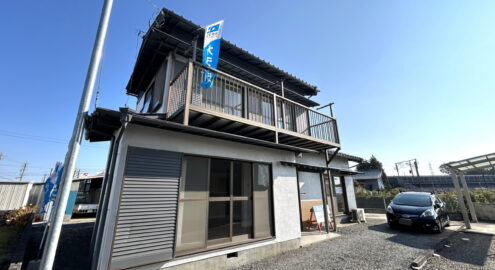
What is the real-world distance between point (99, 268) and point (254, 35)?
7.54 metres

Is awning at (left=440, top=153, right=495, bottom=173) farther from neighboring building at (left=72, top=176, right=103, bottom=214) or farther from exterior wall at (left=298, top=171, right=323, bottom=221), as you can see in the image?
neighboring building at (left=72, top=176, right=103, bottom=214)

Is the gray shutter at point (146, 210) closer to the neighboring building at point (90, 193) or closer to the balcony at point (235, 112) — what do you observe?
the balcony at point (235, 112)

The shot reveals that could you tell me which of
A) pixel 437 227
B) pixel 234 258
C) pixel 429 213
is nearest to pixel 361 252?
pixel 234 258

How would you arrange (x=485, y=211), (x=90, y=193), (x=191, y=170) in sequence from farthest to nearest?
(x=90, y=193)
(x=485, y=211)
(x=191, y=170)

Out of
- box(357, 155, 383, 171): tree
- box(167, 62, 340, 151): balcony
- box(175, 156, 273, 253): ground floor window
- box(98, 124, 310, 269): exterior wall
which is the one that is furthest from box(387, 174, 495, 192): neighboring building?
box(175, 156, 273, 253): ground floor window

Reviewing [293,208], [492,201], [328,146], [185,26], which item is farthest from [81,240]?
[492,201]

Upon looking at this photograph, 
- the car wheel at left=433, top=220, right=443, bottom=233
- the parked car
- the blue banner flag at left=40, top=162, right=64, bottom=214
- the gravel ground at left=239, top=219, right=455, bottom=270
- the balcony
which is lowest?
the gravel ground at left=239, top=219, right=455, bottom=270

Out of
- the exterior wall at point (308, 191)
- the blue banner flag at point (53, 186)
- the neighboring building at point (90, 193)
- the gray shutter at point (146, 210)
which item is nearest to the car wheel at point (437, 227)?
the exterior wall at point (308, 191)

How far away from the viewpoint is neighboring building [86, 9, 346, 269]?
3584 mm

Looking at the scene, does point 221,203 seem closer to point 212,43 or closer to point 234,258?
point 234,258

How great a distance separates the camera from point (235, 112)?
22.1ft

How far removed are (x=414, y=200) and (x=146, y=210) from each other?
1053cm

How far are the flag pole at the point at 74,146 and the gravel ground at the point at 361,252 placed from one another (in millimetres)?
3776

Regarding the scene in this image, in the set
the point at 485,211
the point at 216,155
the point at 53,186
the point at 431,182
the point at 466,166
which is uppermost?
the point at 431,182
